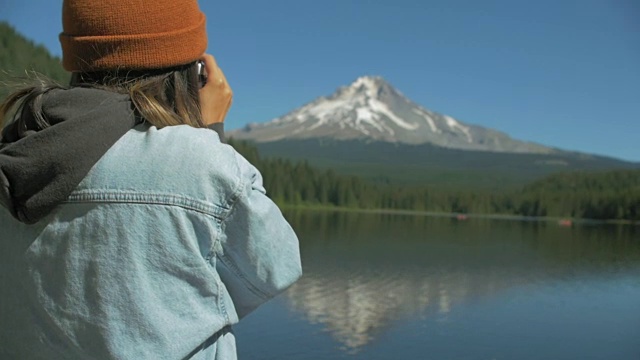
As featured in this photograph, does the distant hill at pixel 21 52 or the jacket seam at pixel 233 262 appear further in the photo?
the distant hill at pixel 21 52

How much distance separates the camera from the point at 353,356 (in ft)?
53.3

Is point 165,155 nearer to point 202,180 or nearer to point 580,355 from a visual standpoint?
point 202,180

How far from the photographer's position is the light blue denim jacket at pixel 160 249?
4.03 feet

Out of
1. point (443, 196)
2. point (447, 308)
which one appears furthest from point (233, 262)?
point (443, 196)

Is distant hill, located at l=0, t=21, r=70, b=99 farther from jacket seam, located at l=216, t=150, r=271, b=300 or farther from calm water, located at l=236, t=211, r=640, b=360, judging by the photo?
Result: jacket seam, located at l=216, t=150, r=271, b=300

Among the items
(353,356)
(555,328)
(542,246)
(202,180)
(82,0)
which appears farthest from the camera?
(542,246)

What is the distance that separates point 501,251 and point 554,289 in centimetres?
1688

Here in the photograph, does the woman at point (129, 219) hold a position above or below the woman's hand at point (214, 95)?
below

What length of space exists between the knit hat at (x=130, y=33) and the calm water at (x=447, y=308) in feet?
46.6

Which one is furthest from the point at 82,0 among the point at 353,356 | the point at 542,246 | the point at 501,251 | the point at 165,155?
the point at 542,246

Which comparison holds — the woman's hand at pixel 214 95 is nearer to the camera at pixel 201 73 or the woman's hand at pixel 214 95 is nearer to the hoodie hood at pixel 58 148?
the camera at pixel 201 73

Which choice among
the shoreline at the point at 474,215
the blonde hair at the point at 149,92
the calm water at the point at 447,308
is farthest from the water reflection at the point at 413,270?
the shoreline at the point at 474,215

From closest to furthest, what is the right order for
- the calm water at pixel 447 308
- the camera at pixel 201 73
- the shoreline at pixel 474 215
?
the camera at pixel 201 73 < the calm water at pixel 447 308 < the shoreline at pixel 474 215

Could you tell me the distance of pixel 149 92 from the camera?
135 centimetres
